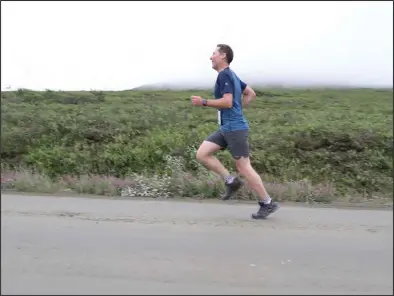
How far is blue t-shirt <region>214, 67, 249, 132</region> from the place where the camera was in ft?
19.0

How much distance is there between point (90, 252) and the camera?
469cm

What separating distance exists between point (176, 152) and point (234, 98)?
126 inches

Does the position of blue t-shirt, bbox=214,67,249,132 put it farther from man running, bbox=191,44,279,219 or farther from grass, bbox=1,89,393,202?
grass, bbox=1,89,393,202

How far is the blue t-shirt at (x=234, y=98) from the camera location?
19.0 feet

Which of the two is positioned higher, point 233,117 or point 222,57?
point 222,57

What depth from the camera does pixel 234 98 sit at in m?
5.87

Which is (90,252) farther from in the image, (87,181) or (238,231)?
(87,181)

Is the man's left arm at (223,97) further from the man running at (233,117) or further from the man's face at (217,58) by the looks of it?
the man's face at (217,58)

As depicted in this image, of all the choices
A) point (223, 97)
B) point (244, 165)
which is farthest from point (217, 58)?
point (244, 165)

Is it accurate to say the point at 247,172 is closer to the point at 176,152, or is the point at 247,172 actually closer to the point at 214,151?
the point at 214,151

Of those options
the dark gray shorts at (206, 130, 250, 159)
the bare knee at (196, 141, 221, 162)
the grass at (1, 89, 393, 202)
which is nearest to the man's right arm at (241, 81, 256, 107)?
the dark gray shorts at (206, 130, 250, 159)

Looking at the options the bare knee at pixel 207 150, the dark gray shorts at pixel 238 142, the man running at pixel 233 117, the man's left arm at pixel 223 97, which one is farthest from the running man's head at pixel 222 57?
the bare knee at pixel 207 150

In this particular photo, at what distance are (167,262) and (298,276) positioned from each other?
107cm

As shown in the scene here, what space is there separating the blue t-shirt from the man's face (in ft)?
0.34
